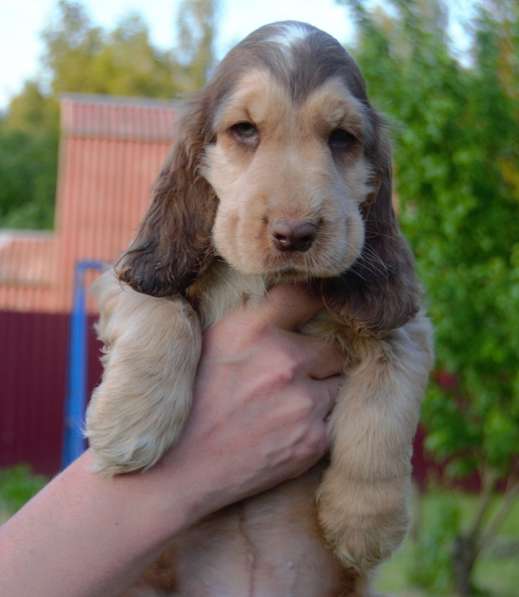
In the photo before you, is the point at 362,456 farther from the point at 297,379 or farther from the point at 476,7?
the point at 476,7

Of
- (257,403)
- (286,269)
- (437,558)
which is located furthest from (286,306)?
(437,558)

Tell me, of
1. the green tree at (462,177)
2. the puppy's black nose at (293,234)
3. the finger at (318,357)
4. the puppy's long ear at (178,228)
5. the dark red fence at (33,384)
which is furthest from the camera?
the dark red fence at (33,384)

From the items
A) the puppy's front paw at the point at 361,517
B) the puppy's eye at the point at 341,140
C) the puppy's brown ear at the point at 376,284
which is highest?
the puppy's eye at the point at 341,140

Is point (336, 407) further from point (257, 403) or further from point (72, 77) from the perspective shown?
point (72, 77)

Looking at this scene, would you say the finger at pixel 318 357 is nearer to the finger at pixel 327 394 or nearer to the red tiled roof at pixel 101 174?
the finger at pixel 327 394

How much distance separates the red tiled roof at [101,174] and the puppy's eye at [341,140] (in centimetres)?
2289

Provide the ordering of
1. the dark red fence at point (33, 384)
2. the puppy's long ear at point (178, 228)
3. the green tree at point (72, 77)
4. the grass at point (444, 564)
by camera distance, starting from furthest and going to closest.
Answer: the green tree at point (72, 77) → the dark red fence at point (33, 384) → the grass at point (444, 564) → the puppy's long ear at point (178, 228)

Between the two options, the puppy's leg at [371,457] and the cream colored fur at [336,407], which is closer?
the cream colored fur at [336,407]

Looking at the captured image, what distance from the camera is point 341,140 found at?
300 centimetres

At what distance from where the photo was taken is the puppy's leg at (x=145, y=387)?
291cm

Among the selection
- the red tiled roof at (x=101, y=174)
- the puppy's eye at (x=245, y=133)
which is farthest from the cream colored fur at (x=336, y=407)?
the red tiled roof at (x=101, y=174)

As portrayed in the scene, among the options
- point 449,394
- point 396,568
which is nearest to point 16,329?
point 396,568

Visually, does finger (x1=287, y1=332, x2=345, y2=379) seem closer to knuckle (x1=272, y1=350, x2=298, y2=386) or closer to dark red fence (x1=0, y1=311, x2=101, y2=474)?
knuckle (x1=272, y1=350, x2=298, y2=386)

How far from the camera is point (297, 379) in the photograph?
3.12 m
